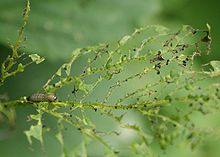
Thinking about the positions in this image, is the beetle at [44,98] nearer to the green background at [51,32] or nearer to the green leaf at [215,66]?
the green leaf at [215,66]

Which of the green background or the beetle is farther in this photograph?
the green background

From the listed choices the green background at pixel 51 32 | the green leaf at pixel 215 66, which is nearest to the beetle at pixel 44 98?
the green leaf at pixel 215 66

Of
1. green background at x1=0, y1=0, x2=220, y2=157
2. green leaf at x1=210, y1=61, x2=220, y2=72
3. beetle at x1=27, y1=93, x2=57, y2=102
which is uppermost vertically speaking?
green background at x1=0, y1=0, x2=220, y2=157

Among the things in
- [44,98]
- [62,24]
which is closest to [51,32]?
[62,24]

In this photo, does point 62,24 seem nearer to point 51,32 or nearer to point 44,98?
point 51,32

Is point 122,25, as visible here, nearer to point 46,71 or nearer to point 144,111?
point 46,71

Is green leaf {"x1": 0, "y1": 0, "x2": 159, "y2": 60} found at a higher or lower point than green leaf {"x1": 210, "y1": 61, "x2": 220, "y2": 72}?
higher

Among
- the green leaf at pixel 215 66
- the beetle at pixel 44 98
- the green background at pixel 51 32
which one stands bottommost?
the beetle at pixel 44 98

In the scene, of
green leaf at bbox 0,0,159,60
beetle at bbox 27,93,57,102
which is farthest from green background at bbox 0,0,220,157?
beetle at bbox 27,93,57,102

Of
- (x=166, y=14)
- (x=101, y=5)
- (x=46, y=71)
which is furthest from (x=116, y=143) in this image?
(x=166, y=14)

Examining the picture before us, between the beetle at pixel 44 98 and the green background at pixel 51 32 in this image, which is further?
the green background at pixel 51 32

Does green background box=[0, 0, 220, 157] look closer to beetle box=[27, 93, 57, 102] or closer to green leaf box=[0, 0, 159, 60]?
green leaf box=[0, 0, 159, 60]

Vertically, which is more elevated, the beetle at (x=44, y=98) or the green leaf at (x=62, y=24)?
the green leaf at (x=62, y=24)
